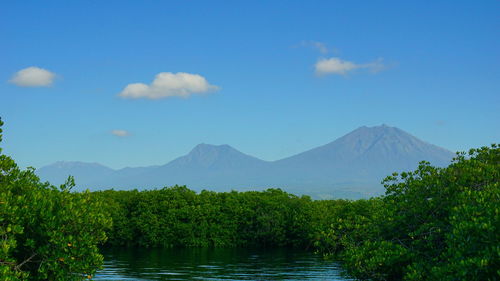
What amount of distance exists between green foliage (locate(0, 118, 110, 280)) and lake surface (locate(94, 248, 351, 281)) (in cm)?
2616

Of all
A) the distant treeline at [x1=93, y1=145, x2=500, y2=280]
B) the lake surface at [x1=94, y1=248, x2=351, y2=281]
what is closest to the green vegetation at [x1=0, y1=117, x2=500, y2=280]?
the distant treeline at [x1=93, y1=145, x2=500, y2=280]

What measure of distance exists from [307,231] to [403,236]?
6731 cm

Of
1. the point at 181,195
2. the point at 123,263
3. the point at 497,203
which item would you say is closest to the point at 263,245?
the point at 181,195

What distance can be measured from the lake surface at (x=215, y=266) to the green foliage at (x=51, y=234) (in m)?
26.2

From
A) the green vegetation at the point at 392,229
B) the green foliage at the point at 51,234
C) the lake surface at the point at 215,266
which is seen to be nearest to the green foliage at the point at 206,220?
the lake surface at the point at 215,266

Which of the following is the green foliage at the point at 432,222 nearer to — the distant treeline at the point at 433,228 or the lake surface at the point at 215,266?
the distant treeline at the point at 433,228

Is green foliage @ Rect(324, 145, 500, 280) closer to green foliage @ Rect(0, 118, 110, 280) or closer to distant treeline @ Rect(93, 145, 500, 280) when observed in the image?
distant treeline @ Rect(93, 145, 500, 280)

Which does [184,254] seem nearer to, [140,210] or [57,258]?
[140,210]

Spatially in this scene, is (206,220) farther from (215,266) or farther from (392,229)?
(392,229)

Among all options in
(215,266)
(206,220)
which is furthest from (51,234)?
(206,220)

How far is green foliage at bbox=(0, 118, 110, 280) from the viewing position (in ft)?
88.7

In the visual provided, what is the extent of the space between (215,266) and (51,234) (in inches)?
1605

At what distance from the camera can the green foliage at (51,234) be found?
27031 millimetres

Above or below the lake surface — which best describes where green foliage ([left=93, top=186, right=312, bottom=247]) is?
above
